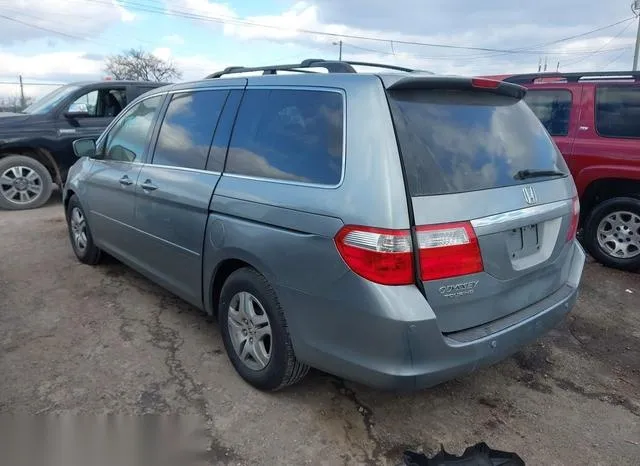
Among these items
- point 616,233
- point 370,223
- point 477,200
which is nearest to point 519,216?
point 477,200

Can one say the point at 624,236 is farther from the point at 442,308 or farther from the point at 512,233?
the point at 442,308

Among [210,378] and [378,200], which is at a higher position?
[378,200]

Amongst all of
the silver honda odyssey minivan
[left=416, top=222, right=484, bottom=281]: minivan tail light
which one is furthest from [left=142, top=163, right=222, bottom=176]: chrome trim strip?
[left=416, top=222, right=484, bottom=281]: minivan tail light

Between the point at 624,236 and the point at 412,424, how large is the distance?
12.4 feet

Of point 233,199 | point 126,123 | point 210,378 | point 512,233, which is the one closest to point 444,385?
point 512,233

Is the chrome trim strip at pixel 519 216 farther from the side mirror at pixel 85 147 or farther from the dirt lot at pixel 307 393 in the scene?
→ the side mirror at pixel 85 147

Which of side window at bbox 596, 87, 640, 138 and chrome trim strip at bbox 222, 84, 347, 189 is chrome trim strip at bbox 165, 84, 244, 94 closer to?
chrome trim strip at bbox 222, 84, 347, 189

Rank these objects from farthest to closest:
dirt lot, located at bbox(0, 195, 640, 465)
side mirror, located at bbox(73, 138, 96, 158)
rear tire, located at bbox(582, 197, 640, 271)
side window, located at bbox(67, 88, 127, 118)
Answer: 1. side window, located at bbox(67, 88, 127, 118)
2. rear tire, located at bbox(582, 197, 640, 271)
3. side mirror, located at bbox(73, 138, 96, 158)
4. dirt lot, located at bbox(0, 195, 640, 465)

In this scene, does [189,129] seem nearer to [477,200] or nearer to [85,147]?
[85,147]

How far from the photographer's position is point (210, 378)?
3137mm

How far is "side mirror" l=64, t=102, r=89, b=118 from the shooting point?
7.81 meters

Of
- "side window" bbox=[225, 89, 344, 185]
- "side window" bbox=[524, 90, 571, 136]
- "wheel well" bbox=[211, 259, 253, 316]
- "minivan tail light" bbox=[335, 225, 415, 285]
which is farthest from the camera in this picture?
"side window" bbox=[524, 90, 571, 136]

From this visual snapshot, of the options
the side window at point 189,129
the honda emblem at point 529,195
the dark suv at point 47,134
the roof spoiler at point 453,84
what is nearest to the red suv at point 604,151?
the roof spoiler at point 453,84

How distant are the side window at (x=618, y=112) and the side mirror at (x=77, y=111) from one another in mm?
→ 7041
